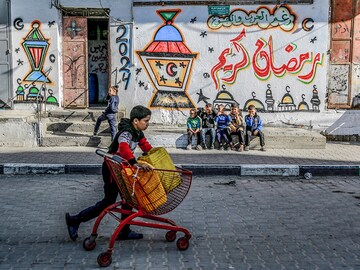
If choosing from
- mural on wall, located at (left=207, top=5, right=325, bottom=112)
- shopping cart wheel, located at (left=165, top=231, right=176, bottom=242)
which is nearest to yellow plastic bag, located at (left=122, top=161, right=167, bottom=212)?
shopping cart wheel, located at (left=165, top=231, right=176, bottom=242)

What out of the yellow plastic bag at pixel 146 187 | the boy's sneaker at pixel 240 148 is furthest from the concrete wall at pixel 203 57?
the yellow plastic bag at pixel 146 187

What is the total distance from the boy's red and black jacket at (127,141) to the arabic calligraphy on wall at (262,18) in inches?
351

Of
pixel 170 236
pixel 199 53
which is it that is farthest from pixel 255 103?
pixel 170 236

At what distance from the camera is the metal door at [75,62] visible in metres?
14.6

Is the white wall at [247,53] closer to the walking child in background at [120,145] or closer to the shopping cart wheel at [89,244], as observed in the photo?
the walking child in background at [120,145]

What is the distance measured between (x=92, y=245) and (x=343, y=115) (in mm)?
10337

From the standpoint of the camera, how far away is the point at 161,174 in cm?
534

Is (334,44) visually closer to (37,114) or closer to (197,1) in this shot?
(197,1)

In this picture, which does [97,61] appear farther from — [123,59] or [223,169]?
[223,169]

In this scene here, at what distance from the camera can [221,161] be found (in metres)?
11.1

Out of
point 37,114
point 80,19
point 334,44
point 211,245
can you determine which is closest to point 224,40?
point 334,44

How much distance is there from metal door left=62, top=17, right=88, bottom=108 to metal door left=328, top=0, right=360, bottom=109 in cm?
669

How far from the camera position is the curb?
1021 centimetres

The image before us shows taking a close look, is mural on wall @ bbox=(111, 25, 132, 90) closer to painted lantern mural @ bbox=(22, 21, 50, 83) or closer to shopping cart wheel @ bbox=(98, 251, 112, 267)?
painted lantern mural @ bbox=(22, 21, 50, 83)
